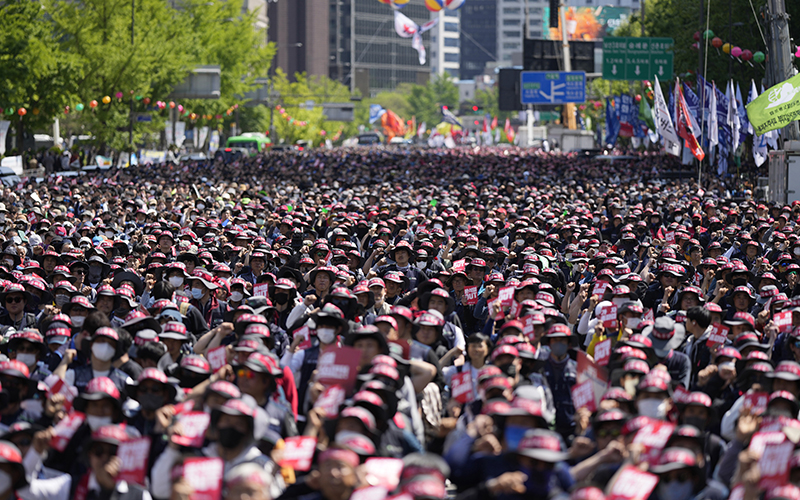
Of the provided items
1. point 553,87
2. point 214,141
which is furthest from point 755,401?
point 214,141

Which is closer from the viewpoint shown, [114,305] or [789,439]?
[789,439]

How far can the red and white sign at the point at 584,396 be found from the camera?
26.1 ft

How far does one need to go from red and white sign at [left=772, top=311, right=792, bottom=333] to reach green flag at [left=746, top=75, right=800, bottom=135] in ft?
44.6

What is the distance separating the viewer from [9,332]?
11117mm

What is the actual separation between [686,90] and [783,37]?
8.06 meters

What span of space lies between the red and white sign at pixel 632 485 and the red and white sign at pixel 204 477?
75.9 inches

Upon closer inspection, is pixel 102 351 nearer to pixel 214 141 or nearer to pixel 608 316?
pixel 608 316

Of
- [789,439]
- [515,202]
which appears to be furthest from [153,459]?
[515,202]

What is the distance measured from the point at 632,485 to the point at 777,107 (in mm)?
19435

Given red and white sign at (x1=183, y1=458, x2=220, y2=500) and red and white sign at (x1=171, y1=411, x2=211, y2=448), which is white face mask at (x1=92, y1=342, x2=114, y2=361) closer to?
red and white sign at (x1=171, y1=411, x2=211, y2=448)

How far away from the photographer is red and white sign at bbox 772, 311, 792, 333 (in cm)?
1023

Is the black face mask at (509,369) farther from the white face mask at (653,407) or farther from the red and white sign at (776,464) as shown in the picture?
the red and white sign at (776,464)

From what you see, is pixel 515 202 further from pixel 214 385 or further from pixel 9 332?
pixel 214 385

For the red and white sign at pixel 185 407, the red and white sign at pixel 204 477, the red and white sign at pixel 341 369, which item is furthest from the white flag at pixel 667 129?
the red and white sign at pixel 204 477
